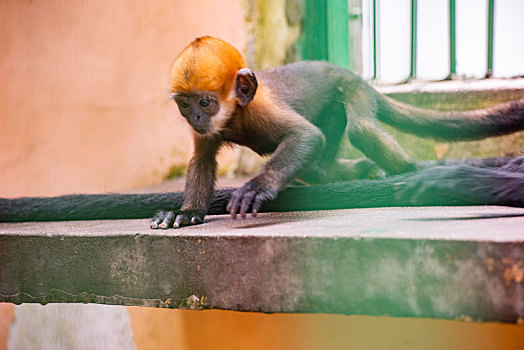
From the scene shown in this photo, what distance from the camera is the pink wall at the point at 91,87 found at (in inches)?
147

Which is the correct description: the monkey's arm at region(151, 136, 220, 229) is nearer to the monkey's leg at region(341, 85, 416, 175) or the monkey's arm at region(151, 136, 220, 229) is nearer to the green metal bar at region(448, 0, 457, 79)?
the monkey's leg at region(341, 85, 416, 175)

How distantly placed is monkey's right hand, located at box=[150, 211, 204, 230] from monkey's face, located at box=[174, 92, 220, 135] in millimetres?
342

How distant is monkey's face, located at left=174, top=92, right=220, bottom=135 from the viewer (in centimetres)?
214

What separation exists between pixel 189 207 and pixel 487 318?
1225mm

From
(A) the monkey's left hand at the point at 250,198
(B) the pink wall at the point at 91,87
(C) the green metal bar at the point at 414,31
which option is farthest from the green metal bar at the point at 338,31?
(A) the monkey's left hand at the point at 250,198

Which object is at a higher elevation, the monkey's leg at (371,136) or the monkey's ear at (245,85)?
the monkey's ear at (245,85)

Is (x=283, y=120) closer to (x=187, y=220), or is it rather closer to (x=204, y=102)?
(x=204, y=102)

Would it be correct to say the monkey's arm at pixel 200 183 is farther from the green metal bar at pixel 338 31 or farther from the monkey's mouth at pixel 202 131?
the green metal bar at pixel 338 31

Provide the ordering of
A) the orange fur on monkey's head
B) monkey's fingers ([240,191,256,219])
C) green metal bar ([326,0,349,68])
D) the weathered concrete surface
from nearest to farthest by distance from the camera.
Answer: the weathered concrete surface
monkey's fingers ([240,191,256,219])
the orange fur on monkey's head
green metal bar ([326,0,349,68])

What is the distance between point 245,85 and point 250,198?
0.49 m

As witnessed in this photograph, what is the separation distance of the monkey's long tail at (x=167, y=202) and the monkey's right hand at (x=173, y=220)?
0.79 ft

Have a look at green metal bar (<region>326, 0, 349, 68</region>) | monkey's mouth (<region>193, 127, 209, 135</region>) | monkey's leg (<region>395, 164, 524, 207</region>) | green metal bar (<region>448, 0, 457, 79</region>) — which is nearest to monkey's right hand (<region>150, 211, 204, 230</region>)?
monkey's mouth (<region>193, 127, 209, 135</region>)

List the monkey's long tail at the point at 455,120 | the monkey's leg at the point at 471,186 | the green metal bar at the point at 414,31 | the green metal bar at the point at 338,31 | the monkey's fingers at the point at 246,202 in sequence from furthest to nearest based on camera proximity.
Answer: the green metal bar at the point at 338,31 < the green metal bar at the point at 414,31 < the monkey's long tail at the point at 455,120 < the monkey's fingers at the point at 246,202 < the monkey's leg at the point at 471,186

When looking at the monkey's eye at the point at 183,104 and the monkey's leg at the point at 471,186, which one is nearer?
the monkey's leg at the point at 471,186
